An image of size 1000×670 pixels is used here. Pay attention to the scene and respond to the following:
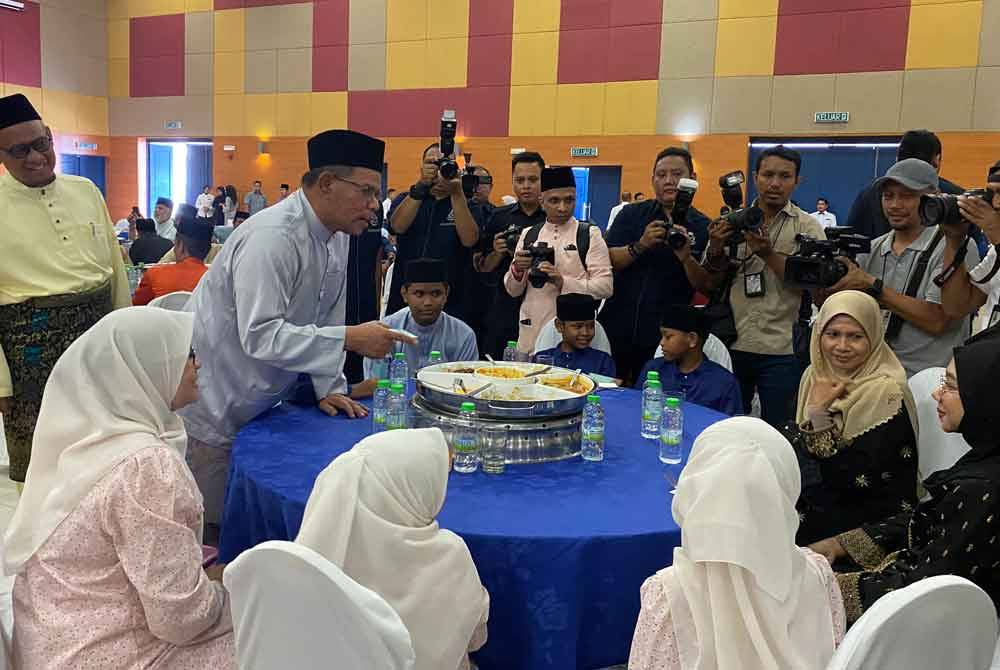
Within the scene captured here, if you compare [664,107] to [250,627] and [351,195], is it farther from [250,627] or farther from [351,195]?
[250,627]

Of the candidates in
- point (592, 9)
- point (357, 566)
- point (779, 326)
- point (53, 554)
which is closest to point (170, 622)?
point (53, 554)

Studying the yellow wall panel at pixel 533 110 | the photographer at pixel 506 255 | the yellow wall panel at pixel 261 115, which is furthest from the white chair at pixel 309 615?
the yellow wall panel at pixel 261 115

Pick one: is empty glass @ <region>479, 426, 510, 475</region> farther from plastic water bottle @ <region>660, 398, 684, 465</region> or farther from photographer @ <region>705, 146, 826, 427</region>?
photographer @ <region>705, 146, 826, 427</region>

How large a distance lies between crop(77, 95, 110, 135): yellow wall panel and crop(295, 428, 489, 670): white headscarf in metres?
17.8

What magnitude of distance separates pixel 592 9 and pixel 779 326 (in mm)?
10033

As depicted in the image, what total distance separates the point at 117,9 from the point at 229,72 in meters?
3.26

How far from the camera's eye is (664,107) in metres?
12.1

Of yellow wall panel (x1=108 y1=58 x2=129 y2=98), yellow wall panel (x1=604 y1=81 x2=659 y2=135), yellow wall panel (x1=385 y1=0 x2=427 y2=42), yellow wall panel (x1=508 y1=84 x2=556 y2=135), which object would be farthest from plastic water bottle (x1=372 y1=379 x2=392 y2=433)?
yellow wall panel (x1=108 y1=58 x2=129 y2=98)

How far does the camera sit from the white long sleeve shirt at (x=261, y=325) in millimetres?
2570

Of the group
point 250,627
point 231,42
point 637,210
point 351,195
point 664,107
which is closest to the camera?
point 250,627

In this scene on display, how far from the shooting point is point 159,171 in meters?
17.2

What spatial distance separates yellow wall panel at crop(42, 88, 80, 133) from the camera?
52.1 feet

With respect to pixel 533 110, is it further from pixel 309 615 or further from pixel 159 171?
pixel 309 615

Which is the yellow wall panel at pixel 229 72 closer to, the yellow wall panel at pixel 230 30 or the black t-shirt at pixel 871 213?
the yellow wall panel at pixel 230 30
